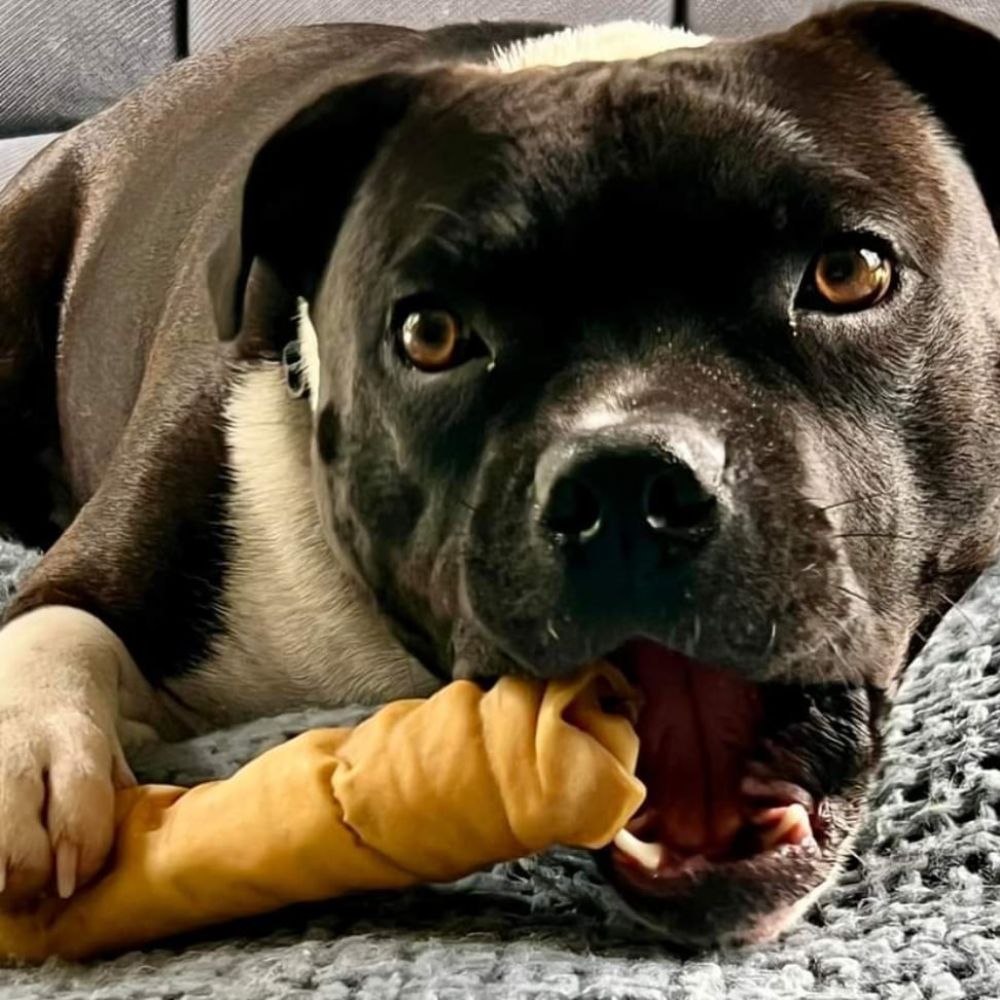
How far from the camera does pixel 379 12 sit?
4.02 m

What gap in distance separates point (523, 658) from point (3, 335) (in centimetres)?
174

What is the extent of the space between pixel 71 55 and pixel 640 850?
3.11 metres

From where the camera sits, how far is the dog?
141 cm

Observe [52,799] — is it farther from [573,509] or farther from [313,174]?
[313,174]

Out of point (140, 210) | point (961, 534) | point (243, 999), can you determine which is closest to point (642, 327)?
point (961, 534)

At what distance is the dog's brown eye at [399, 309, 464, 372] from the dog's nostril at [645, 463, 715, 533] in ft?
1.14

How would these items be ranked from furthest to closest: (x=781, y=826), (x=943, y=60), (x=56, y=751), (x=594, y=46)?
(x=594, y=46), (x=943, y=60), (x=56, y=751), (x=781, y=826)

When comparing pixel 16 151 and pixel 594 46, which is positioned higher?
pixel 594 46

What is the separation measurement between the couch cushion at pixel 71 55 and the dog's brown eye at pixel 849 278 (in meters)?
2.83

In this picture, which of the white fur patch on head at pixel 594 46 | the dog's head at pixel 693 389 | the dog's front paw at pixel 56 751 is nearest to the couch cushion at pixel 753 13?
the white fur patch on head at pixel 594 46

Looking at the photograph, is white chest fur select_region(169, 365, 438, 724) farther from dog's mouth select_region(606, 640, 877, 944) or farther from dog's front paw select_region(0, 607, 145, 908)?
dog's mouth select_region(606, 640, 877, 944)

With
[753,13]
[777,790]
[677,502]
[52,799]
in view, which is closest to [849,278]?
[677,502]

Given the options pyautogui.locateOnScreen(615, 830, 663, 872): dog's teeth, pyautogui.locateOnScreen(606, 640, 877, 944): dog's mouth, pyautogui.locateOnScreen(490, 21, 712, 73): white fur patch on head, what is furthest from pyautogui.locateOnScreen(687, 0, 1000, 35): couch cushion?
pyautogui.locateOnScreen(615, 830, 663, 872): dog's teeth

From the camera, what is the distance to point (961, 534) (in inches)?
66.3
